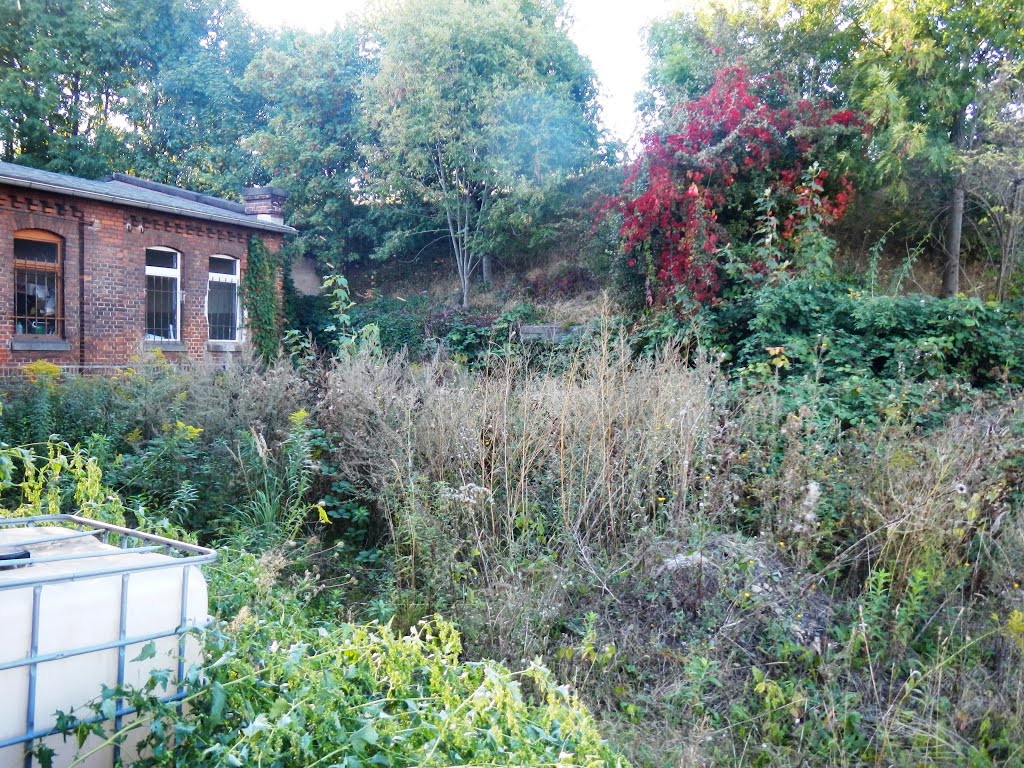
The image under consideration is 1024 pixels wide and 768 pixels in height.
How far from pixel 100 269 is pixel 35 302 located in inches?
53.7

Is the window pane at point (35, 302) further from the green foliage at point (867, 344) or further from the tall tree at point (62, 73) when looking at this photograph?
the green foliage at point (867, 344)

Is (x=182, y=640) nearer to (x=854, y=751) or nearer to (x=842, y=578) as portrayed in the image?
(x=854, y=751)

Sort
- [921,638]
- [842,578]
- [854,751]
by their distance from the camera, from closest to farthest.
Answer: [854,751] < [921,638] < [842,578]

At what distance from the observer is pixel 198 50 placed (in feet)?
92.4

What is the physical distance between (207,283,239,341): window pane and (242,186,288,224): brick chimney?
6.95 ft

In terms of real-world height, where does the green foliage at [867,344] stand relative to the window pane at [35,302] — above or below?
below

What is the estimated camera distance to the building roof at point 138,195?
14.7m

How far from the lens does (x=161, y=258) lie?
1752 centimetres

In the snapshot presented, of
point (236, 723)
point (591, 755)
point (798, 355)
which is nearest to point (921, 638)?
point (591, 755)

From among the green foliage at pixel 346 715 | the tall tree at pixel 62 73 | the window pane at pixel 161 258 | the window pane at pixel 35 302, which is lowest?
the green foliage at pixel 346 715

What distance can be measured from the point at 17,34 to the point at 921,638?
31.1 m

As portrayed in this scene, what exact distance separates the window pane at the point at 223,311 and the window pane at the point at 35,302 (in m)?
3.46

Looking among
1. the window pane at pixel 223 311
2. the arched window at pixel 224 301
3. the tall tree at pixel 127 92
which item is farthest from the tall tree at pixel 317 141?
the window pane at pixel 223 311

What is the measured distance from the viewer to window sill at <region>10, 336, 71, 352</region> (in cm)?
1470
